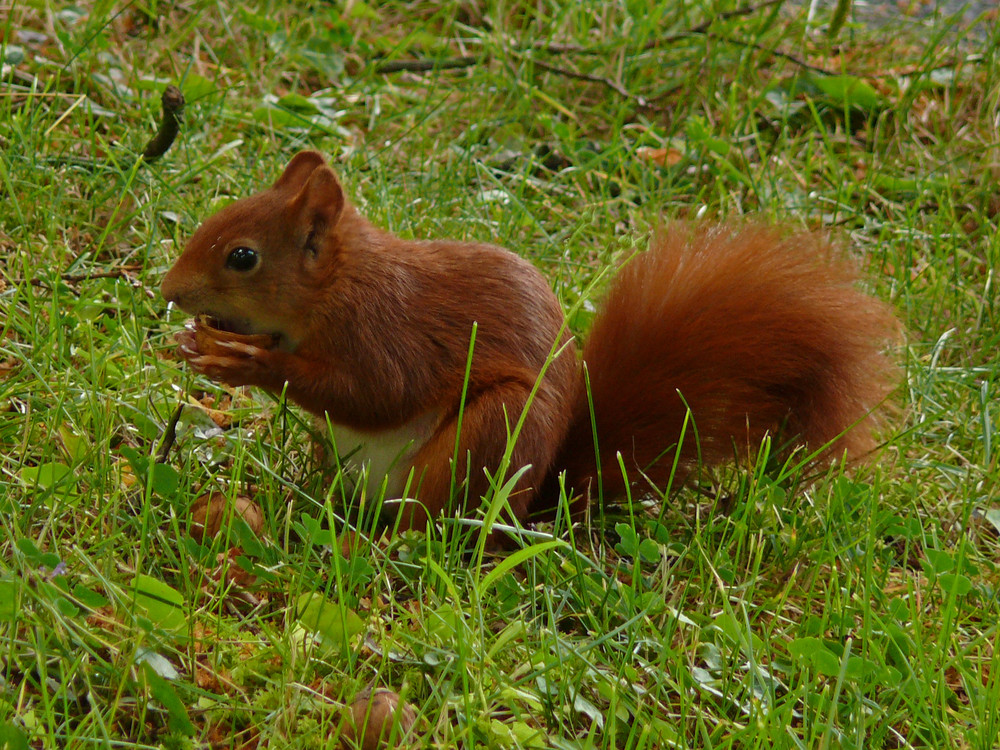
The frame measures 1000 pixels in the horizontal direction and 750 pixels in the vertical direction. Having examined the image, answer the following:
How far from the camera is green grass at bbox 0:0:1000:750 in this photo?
5.24 ft

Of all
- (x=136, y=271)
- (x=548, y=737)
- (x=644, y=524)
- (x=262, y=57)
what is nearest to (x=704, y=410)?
(x=644, y=524)

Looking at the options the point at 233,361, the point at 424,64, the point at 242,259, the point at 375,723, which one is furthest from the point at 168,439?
the point at 424,64

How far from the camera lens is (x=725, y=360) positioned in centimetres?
210

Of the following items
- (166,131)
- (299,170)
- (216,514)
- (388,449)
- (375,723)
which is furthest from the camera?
(166,131)

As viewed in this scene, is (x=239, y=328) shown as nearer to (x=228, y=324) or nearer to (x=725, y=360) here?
(x=228, y=324)

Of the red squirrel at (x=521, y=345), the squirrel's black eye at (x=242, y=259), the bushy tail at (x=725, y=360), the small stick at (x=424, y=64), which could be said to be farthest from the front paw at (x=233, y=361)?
the small stick at (x=424, y=64)

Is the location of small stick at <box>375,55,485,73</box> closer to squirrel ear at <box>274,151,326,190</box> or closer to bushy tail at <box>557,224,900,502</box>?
squirrel ear at <box>274,151,326,190</box>

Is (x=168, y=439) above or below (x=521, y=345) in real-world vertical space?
below

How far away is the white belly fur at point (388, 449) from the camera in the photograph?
208 centimetres

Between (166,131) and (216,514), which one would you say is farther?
(166,131)

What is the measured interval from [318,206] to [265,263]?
0.14 metres

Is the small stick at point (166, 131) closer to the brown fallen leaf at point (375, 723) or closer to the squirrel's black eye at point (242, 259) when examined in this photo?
the squirrel's black eye at point (242, 259)

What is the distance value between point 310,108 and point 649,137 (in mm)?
1029

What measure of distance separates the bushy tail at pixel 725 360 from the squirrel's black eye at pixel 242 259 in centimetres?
63
